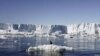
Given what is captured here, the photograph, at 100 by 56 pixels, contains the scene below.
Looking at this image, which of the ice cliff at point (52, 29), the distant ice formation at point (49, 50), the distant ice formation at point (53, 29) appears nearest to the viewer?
the distant ice formation at point (49, 50)

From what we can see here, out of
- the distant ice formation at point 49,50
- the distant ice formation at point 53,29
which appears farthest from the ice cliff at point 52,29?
the distant ice formation at point 49,50

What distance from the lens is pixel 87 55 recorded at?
857 cm

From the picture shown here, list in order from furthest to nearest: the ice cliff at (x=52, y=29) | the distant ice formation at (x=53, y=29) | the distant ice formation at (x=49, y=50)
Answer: the distant ice formation at (x=53, y=29) → the ice cliff at (x=52, y=29) → the distant ice formation at (x=49, y=50)

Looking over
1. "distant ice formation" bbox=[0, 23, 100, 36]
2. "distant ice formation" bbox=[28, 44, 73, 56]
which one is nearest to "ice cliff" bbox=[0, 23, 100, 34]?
"distant ice formation" bbox=[0, 23, 100, 36]

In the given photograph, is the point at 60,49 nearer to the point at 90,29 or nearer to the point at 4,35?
the point at 4,35

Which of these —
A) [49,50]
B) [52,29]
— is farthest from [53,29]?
[49,50]

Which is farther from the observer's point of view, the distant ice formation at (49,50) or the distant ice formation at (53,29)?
the distant ice formation at (53,29)

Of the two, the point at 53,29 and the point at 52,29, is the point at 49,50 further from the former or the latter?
→ the point at 53,29

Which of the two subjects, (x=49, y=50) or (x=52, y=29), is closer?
(x=49, y=50)

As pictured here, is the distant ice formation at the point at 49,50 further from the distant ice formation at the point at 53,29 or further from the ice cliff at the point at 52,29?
the distant ice formation at the point at 53,29

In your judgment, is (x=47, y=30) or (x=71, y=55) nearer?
(x=71, y=55)

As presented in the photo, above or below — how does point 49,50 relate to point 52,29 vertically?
below

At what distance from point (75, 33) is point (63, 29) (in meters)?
1.69

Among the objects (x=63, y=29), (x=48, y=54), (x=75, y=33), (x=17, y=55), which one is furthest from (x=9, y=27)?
(x=48, y=54)
